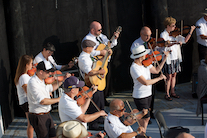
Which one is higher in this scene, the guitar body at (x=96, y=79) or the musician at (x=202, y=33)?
the musician at (x=202, y=33)

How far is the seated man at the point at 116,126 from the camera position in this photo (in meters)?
3.54

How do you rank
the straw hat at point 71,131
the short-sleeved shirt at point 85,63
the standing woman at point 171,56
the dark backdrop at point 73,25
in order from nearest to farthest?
the straw hat at point 71,131
the short-sleeved shirt at point 85,63
the dark backdrop at point 73,25
the standing woman at point 171,56

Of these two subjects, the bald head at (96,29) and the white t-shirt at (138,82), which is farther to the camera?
the bald head at (96,29)

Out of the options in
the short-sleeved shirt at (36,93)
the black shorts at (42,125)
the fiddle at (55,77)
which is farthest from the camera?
the fiddle at (55,77)

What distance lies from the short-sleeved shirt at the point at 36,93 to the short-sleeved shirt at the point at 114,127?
1.17m

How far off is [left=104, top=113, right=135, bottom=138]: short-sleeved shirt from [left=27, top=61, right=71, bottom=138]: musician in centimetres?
102

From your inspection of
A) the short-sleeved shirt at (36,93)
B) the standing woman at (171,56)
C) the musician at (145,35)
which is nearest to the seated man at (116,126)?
the short-sleeved shirt at (36,93)

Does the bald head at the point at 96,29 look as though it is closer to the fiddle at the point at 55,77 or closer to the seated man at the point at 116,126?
the fiddle at the point at 55,77

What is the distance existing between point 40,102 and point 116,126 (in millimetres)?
1320

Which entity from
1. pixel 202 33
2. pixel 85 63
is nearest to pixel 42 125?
pixel 85 63

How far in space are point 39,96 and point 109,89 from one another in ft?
11.9

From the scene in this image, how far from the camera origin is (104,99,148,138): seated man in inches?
139

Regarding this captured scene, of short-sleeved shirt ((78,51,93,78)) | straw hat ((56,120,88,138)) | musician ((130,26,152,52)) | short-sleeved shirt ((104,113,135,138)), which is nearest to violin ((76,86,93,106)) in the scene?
short-sleeved shirt ((104,113,135,138))

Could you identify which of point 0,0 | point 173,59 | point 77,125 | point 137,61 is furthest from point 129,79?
point 77,125
